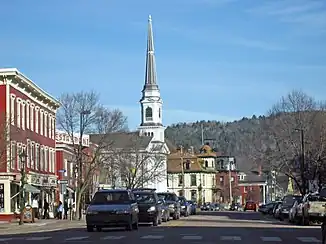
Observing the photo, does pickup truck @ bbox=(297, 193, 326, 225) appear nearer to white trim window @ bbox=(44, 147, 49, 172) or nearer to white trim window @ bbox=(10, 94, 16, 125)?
white trim window @ bbox=(10, 94, 16, 125)

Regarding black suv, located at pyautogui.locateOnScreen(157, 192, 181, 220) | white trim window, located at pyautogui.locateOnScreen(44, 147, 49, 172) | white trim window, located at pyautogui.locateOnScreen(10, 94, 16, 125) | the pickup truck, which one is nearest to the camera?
the pickup truck

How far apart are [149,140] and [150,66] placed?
15915mm

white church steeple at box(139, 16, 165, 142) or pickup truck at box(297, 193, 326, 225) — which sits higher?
white church steeple at box(139, 16, 165, 142)

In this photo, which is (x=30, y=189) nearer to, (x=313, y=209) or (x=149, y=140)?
(x=313, y=209)

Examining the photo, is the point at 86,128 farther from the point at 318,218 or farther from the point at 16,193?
the point at 318,218

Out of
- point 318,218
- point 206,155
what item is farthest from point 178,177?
point 318,218

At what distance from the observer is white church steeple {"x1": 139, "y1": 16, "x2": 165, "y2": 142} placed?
464ft

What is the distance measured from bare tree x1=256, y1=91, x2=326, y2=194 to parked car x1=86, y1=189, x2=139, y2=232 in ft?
134

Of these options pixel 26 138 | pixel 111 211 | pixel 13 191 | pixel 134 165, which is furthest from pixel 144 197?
pixel 134 165

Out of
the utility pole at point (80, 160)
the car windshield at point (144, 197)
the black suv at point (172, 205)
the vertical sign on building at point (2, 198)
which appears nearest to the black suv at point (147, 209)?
the car windshield at point (144, 197)

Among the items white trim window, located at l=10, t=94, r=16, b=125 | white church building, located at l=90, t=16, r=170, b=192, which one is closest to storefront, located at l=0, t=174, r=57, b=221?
white trim window, located at l=10, t=94, r=16, b=125

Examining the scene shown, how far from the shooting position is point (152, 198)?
3956 cm

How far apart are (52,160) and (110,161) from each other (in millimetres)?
9174

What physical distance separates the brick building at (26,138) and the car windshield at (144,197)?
1724cm
